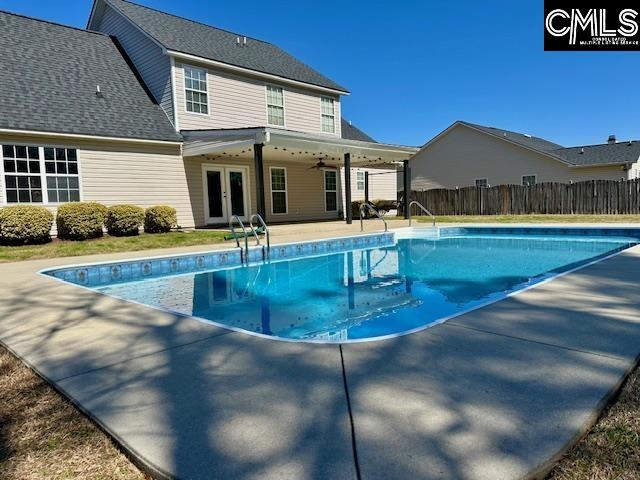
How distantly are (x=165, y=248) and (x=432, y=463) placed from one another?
949 cm

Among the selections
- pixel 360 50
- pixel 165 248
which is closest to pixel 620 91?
pixel 360 50

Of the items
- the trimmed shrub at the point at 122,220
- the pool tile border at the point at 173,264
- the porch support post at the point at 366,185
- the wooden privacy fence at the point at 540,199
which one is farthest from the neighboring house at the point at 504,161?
the trimmed shrub at the point at 122,220

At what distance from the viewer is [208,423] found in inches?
81.0

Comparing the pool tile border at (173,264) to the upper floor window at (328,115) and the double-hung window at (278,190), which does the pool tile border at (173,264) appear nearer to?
the double-hung window at (278,190)

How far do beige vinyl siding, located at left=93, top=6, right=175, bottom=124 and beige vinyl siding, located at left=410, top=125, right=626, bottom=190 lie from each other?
1867cm

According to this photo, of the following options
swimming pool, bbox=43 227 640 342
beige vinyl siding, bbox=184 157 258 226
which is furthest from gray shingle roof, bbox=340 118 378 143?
swimming pool, bbox=43 227 640 342

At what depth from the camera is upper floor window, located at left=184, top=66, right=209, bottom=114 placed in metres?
14.1

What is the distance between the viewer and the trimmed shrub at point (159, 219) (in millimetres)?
12234

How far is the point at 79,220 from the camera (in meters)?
10.7

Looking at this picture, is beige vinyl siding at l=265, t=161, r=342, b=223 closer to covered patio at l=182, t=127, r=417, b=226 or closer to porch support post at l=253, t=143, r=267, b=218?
covered patio at l=182, t=127, r=417, b=226

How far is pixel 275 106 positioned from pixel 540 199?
1273 cm

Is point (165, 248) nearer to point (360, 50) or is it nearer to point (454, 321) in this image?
point (454, 321)

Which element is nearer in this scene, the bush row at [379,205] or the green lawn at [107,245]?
the green lawn at [107,245]

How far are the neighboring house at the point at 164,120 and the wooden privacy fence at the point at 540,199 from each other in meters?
6.06
